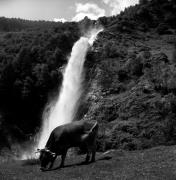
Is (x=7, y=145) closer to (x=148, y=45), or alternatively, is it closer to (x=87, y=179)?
(x=148, y=45)

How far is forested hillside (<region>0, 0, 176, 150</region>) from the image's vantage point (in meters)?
40.3

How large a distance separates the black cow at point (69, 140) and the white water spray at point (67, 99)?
2388cm

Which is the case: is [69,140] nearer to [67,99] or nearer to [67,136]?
[67,136]

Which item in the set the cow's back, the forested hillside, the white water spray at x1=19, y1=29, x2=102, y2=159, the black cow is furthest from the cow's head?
the white water spray at x1=19, y1=29, x2=102, y2=159

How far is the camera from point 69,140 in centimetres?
2486

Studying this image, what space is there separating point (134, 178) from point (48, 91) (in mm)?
41845

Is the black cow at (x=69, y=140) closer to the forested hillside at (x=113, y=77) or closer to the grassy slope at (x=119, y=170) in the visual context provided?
the grassy slope at (x=119, y=170)

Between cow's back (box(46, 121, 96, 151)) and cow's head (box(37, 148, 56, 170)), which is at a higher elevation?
cow's back (box(46, 121, 96, 151))

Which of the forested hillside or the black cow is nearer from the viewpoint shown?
the black cow

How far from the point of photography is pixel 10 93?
206ft

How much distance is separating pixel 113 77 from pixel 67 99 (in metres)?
6.90

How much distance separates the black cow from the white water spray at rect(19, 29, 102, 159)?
23884mm

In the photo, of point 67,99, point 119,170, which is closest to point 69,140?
point 119,170

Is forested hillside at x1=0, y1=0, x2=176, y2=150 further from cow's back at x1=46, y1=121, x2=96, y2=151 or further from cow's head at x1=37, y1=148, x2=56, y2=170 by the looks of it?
cow's head at x1=37, y1=148, x2=56, y2=170
